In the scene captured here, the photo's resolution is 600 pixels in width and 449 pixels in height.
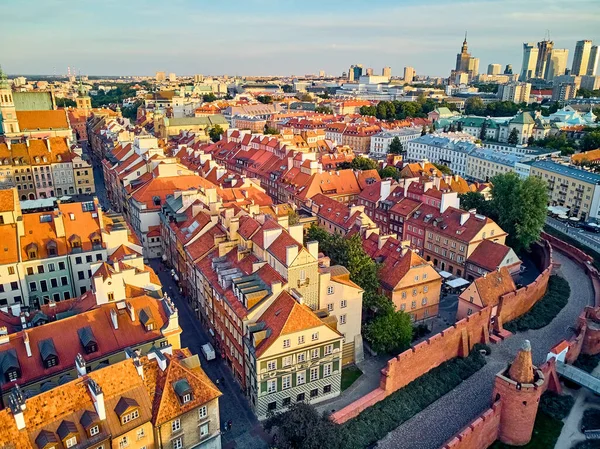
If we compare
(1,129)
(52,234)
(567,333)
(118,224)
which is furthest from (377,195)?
(1,129)

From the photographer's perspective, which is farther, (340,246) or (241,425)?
(340,246)

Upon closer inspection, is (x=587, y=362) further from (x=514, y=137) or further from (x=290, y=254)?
(x=514, y=137)

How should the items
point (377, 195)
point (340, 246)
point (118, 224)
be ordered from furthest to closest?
point (377, 195) < point (118, 224) < point (340, 246)

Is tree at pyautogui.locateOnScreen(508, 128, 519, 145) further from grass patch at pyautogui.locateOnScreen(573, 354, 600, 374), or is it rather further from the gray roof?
grass patch at pyautogui.locateOnScreen(573, 354, 600, 374)

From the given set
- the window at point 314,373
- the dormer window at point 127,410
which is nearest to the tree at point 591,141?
the window at point 314,373

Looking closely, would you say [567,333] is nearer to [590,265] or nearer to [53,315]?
[590,265]

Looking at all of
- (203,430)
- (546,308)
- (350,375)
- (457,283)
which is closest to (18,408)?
(203,430)
